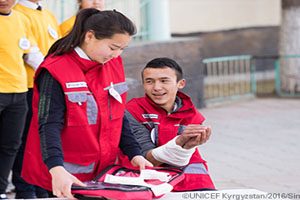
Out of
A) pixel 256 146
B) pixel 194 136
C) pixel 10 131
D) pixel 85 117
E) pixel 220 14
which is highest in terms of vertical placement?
pixel 220 14

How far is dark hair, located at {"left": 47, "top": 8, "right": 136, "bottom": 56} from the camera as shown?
10.9ft

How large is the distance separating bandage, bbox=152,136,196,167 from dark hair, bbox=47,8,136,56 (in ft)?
2.00

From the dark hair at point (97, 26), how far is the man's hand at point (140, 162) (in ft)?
1.87

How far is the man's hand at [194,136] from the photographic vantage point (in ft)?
11.6

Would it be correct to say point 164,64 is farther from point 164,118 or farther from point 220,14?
point 220,14

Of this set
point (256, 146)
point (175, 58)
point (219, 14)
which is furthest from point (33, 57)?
point (219, 14)

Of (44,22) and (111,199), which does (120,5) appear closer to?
(44,22)

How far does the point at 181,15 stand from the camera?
14992mm

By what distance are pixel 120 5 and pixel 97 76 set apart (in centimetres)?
617

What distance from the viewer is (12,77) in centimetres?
500

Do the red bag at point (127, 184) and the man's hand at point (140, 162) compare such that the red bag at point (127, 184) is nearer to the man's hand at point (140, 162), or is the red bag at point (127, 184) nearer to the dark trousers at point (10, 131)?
the man's hand at point (140, 162)

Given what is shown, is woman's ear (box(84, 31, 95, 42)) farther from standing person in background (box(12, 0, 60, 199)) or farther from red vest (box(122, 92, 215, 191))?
standing person in background (box(12, 0, 60, 199))

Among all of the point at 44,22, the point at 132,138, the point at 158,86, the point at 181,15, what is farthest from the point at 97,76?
the point at 181,15

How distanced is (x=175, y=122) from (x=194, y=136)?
0.48 meters
